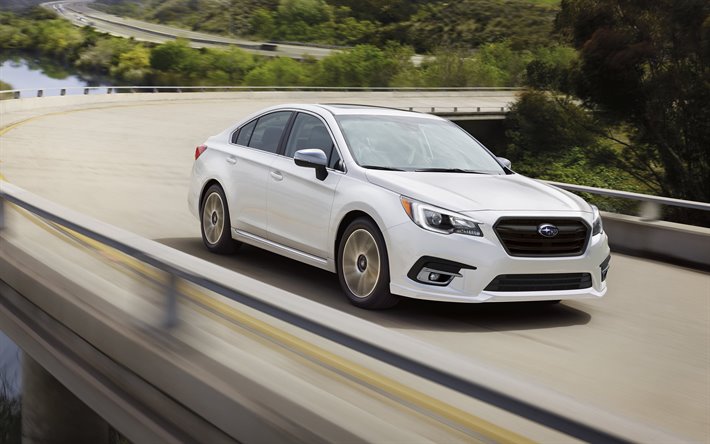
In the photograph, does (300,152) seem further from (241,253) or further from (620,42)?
(620,42)

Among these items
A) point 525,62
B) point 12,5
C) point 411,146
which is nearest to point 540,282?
point 411,146

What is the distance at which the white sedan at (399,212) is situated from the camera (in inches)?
291

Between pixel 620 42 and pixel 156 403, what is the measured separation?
149ft

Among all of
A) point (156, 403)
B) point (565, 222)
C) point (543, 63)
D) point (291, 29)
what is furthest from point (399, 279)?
point (291, 29)

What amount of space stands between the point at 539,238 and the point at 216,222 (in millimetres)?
3752

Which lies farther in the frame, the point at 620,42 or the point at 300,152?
the point at 620,42

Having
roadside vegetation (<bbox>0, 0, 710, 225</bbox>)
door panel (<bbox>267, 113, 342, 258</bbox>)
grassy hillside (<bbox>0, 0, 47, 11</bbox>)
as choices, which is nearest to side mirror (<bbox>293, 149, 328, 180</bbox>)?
door panel (<bbox>267, 113, 342, 258</bbox>)

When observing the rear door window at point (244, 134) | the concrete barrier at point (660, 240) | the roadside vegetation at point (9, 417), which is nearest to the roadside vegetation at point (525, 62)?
the concrete barrier at point (660, 240)

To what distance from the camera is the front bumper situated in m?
7.33

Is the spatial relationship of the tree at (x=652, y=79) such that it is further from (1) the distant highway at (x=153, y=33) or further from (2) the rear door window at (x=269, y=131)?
(1) the distant highway at (x=153, y=33)

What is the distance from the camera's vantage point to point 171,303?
518cm

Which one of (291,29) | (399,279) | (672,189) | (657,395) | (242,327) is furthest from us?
(291,29)

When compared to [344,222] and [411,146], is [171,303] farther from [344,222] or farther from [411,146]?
[411,146]

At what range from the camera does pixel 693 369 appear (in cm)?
697
